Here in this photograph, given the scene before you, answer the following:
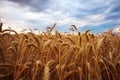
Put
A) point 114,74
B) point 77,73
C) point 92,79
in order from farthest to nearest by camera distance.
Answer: point 114,74
point 77,73
point 92,79

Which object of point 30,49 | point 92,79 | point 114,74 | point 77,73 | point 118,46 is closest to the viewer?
point 92,79

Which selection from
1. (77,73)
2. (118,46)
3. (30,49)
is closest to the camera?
(77,73)

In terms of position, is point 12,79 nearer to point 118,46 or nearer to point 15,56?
point 15,56

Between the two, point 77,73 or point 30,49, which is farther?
point 30,49

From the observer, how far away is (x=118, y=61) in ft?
11.4

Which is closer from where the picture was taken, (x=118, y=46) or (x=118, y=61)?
(x=118, y=61)

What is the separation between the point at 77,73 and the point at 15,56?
84cm

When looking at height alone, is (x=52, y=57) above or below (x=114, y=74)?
above

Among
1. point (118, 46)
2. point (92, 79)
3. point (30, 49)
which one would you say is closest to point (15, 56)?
point (30, 49)

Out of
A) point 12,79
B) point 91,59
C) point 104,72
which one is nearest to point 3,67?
point 12,79

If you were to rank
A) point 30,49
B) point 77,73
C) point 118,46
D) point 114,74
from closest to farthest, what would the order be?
point 77,73, point 114,74, point 30,49, point 118,46

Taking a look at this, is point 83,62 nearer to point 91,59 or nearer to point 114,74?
point 91,59

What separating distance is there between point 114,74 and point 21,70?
4.30 feet

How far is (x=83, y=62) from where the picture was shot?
331 cm
